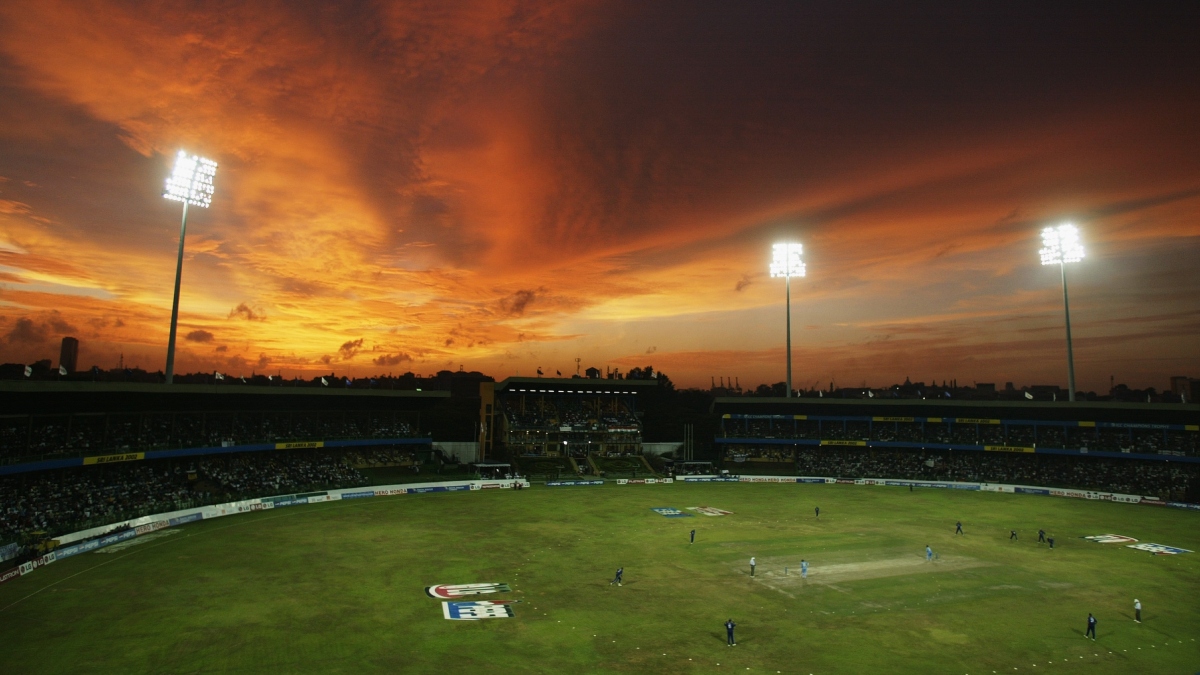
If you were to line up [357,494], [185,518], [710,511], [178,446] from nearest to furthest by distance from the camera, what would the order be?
[185,518], [178,446], [710,511], [357,494]

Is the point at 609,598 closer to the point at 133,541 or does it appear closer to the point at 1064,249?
the point at 133,541

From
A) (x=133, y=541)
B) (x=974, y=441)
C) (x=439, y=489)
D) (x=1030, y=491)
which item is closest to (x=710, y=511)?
(x=439, y=489)

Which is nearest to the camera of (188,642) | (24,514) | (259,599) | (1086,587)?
(188,642)

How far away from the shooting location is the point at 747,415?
106 metres

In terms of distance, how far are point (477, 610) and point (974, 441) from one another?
276 ft

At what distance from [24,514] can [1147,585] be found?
7230 centimetres

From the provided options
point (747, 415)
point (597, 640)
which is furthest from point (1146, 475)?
point (597, 640)

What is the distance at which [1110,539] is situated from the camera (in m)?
50.1

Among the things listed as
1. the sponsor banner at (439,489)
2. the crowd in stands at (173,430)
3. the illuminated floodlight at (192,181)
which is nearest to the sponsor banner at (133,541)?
the crowd in stands at (173,430)

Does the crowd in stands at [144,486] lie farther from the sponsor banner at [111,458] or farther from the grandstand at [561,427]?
the grandstand at [561,427]

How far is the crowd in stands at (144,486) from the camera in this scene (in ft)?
145

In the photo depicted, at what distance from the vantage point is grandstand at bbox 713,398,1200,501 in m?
77.6

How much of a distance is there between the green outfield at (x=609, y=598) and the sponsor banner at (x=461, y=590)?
2.66 ft

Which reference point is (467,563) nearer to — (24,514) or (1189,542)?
(24,514)
